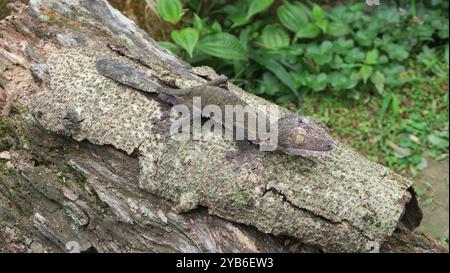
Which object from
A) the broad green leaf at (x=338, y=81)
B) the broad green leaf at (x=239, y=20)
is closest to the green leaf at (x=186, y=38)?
the broad green leaf at (x=239, y=20)

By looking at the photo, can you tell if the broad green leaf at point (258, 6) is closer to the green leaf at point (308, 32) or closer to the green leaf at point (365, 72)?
the green leaf at point (308, 32)

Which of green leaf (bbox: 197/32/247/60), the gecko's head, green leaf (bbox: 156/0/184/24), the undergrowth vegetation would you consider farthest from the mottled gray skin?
the undergrowth vegetation

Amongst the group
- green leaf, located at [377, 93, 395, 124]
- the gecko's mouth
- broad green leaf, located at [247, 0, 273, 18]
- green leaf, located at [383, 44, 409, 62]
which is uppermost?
broad green leaf, located at [247, 0, 273, 18]

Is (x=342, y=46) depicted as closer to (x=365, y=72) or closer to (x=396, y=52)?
(x=365, y=72)

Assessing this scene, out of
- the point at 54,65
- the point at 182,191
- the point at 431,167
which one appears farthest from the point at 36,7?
the point at 431,167

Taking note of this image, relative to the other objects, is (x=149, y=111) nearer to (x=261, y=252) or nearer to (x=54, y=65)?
(x=54, y=65)

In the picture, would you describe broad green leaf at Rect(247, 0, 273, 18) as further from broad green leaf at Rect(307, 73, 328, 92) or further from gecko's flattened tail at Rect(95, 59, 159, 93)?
gecko's flattened tail at Rect(95, 59, 159, 93)
